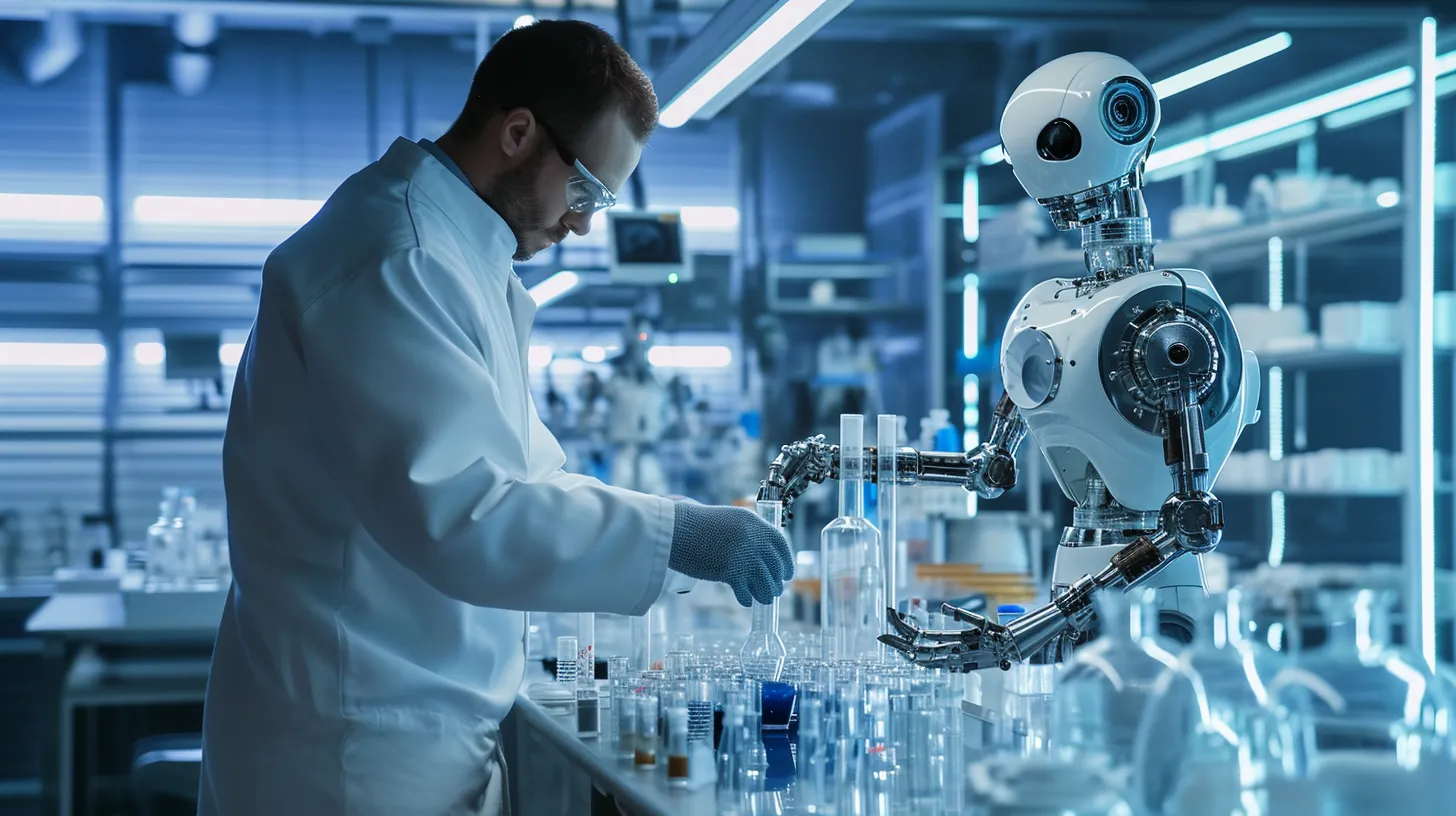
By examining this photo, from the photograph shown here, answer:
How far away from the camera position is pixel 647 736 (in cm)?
150

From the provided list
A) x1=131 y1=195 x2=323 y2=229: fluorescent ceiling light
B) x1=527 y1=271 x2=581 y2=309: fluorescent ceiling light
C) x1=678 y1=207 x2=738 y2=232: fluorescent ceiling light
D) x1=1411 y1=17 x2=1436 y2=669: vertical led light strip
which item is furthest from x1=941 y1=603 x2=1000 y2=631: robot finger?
x1=678 y1=207 x2=738 y2=232: fluorescent ceiling light

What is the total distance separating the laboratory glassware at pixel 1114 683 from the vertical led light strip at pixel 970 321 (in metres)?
5.77

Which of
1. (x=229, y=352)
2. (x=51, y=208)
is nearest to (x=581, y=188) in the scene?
(x=229, y=352)

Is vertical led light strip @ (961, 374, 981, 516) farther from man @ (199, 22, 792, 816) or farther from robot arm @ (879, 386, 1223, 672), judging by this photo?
man @ (199, 22, 792, 816)

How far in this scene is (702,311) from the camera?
6758mm

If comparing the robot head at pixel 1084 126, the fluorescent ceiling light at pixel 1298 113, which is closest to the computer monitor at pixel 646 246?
the fluorescent ceiling light at pixel 1298 113

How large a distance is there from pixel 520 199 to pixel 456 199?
0.10 metres

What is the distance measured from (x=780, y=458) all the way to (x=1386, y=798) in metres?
1.09

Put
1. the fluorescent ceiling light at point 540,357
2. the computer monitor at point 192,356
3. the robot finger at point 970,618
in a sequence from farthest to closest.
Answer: the fluorescent ceiling light at point 540,357 → the computer monitor at point 192,356 → the robot finger at point 970,618

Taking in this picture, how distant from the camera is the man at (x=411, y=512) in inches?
54.7

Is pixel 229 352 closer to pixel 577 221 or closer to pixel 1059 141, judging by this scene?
pixel 577 221

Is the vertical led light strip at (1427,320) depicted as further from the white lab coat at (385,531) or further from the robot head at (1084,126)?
the white lab coat at (385,531)

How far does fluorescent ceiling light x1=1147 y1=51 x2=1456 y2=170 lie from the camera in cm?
451

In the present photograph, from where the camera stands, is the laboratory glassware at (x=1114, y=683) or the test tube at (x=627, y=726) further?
the test tube at (x=627, y=726)
